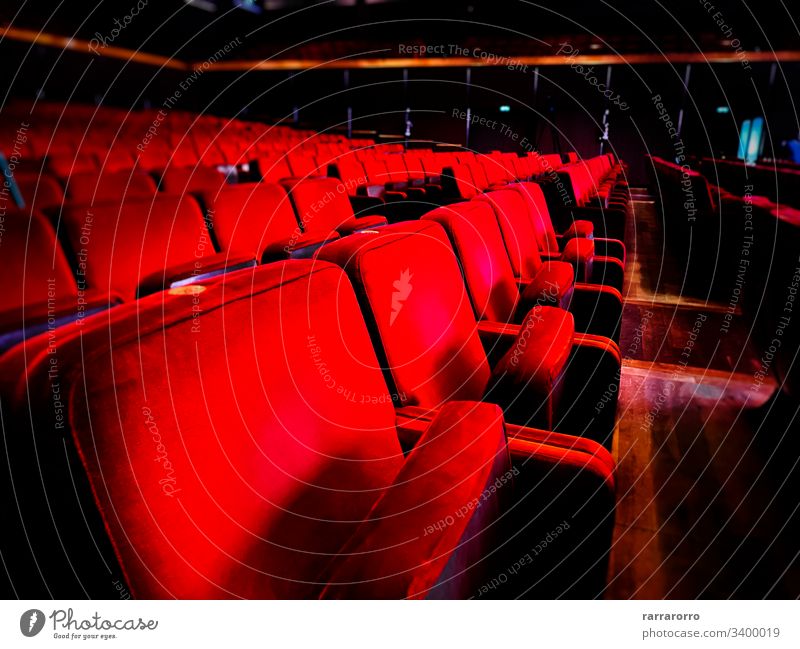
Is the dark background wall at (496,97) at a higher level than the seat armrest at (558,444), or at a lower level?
higher

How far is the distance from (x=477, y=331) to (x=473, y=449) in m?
0.92

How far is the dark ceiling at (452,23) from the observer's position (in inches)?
463

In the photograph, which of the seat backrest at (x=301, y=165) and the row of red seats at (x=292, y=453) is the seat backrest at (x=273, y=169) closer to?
the seat backrest at (x=301, y=165)

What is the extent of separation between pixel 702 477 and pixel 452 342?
1217 mm

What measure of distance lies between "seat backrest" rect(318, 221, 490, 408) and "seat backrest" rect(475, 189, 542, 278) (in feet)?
2.58

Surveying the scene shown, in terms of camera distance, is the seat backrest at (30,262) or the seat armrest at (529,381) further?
the seat backrest at (30,262)

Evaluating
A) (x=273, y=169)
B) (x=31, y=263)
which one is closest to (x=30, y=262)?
(x=31, y=263)

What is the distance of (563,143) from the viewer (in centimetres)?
1847

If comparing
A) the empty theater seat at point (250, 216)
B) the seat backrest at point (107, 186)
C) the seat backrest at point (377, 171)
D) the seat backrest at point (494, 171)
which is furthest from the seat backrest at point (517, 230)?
the seat backrest at point (494, 171)

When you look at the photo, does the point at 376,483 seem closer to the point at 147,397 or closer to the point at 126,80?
the point at 147,397

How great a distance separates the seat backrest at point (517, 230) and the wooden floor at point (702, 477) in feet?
2.66

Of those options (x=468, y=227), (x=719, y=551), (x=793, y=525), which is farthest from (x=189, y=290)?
(x=793, y=525)

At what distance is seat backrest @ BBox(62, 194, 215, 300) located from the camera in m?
1.57

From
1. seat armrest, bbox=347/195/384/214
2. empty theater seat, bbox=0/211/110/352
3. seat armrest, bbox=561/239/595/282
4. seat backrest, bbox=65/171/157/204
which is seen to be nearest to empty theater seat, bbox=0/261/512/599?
empty theater seat, bbox=0/211/110/352
